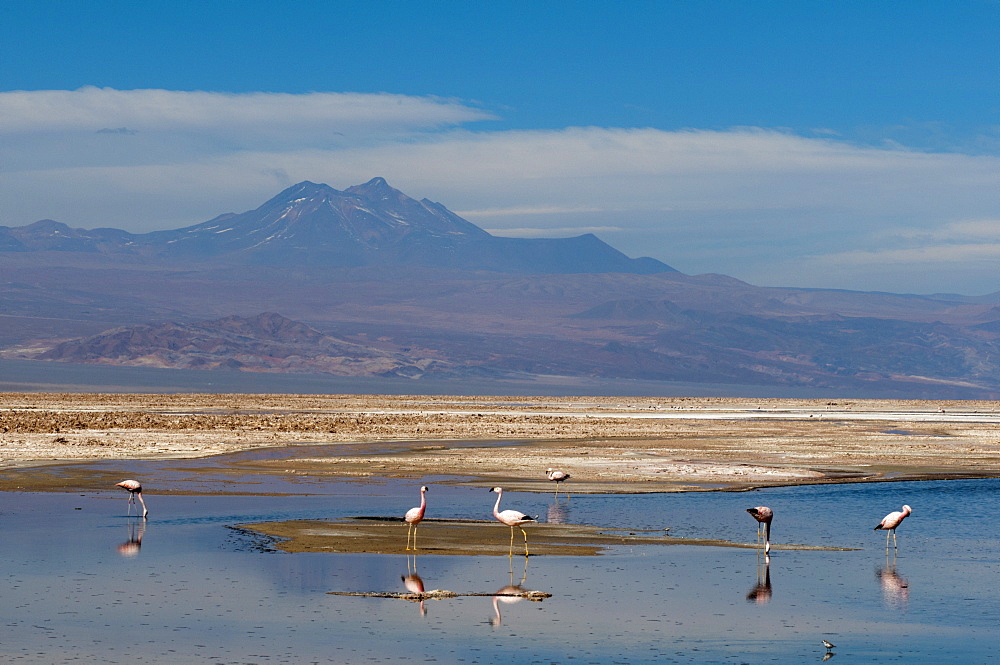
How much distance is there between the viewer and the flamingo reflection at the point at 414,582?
18.2m

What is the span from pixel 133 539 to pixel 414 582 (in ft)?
21.8

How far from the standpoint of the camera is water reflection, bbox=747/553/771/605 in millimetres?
18942

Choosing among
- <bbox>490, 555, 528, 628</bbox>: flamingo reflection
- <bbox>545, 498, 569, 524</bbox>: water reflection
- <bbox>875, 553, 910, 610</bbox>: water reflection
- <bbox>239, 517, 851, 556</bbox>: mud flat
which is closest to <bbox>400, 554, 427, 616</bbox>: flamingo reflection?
<bbox>490, 555, 528, 628</bbox>: flamingo reflection

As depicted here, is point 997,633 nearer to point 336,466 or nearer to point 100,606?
point 100,606

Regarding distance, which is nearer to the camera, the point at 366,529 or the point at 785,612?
the point at 785,612

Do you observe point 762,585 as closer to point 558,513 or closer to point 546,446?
point 558,513

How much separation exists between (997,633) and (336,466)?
27609 millimetres

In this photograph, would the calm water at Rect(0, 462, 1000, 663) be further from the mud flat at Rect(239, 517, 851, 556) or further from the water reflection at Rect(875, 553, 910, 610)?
the mud flat at Rect(239, 517, 851, 556)

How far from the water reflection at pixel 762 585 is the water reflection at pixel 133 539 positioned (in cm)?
1000

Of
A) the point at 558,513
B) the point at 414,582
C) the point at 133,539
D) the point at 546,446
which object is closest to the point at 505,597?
the point at 414,582

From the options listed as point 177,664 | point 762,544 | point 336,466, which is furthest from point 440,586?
point 336,466

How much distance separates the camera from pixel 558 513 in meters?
29.0

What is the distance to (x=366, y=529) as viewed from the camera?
84.0ft

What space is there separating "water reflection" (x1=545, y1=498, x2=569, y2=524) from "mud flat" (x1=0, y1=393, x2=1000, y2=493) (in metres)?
3.03
